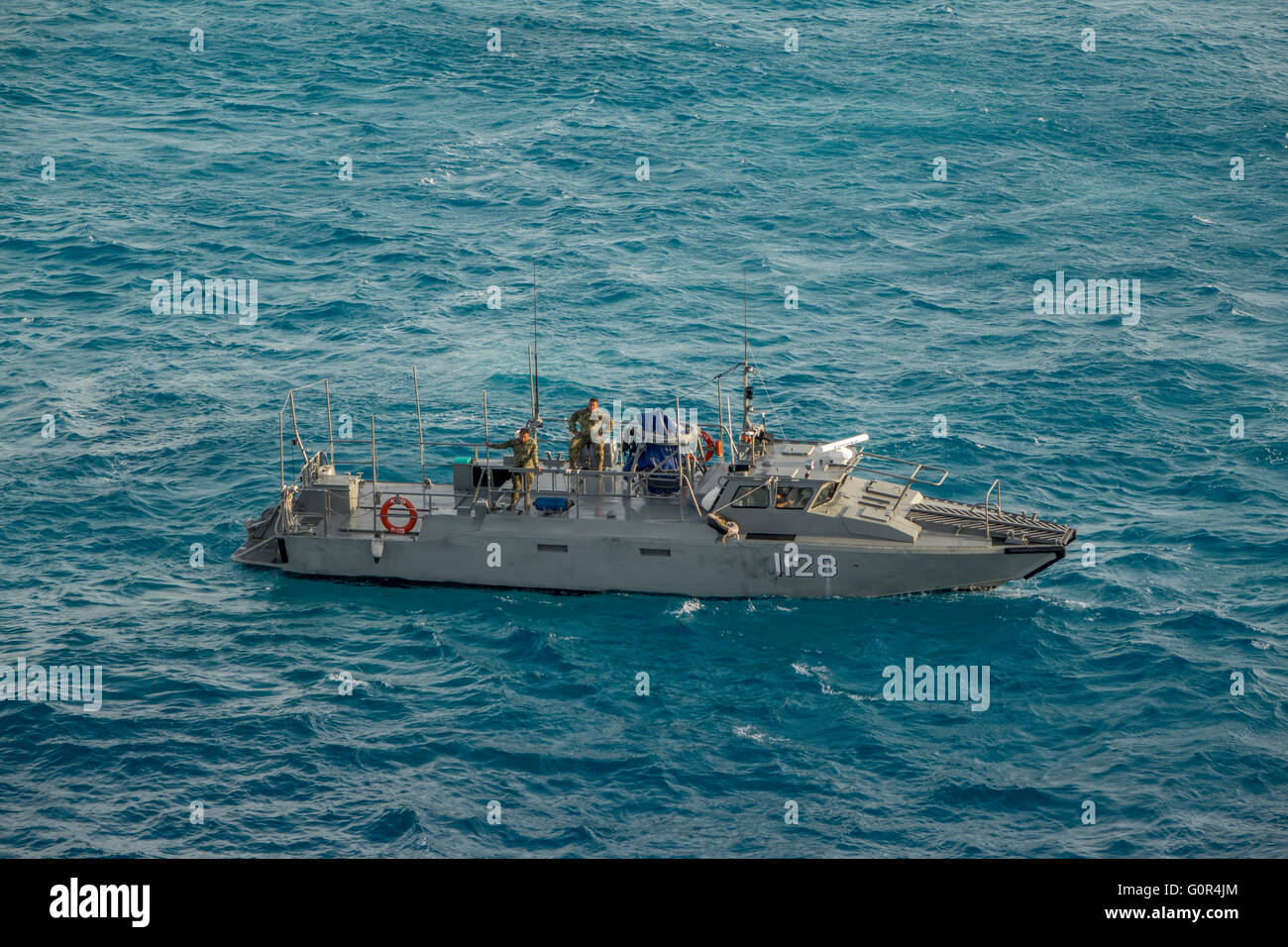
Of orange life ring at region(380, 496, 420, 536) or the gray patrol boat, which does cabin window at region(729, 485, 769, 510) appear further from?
orange life ring at region(380, 496, 420, 536)

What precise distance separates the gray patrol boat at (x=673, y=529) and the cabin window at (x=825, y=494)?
0.16 feet

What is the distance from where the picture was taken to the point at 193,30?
91688 mm

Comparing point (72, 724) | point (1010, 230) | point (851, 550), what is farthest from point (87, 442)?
point (1010, 230)

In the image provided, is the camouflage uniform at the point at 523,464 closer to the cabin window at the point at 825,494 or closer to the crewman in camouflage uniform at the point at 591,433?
the crewman in camouflage uniform at the point at 591,433

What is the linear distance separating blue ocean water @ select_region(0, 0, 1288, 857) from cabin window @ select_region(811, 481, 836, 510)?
9.30 feet

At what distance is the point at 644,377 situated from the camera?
186 feet

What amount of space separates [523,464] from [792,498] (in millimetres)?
7810

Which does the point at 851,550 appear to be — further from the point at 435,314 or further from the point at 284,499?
the point at 435,314
